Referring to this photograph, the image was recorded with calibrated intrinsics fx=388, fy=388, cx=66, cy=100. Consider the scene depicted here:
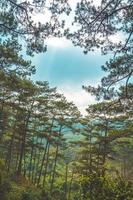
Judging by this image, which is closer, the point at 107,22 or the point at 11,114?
the point at 107,22

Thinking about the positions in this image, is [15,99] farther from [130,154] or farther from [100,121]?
[130,154]

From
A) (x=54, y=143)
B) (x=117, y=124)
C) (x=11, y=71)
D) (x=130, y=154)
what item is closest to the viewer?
(x=11, y=71)

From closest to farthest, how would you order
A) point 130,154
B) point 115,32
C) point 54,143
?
point 115,32 → point 54,143 → point 130,154

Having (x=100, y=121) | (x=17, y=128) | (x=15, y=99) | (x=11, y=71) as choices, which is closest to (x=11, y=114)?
(x=17, y=128)

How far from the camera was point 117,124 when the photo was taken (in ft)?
124

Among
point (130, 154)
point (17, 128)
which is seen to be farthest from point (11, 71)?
point (130, 154)

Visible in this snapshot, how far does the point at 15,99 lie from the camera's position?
1548 inches

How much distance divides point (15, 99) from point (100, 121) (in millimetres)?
8877

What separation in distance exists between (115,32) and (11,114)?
3025 centimetres

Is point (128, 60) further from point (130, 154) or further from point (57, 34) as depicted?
point (130, 154)

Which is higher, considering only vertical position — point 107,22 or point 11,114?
point 11,114

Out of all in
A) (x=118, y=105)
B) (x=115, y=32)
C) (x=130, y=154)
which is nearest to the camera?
(x=115, y=32)

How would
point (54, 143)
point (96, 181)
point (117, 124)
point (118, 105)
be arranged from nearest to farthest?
point (96, 181), point (118, 105), point (117, 124), point (54, 143)

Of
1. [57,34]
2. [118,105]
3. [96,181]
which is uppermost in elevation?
[57,34]
